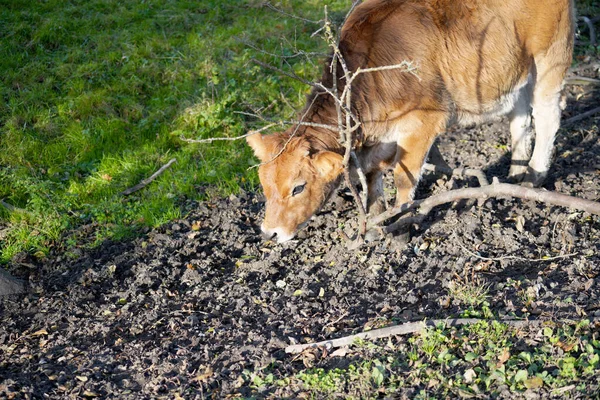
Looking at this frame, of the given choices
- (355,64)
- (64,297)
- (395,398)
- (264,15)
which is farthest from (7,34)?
(395,398)

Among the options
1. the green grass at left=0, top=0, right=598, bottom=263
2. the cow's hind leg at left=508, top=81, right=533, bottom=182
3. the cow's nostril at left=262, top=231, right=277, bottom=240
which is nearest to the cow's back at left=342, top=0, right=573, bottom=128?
the cow's hind leg at left=508, top=81, right=533, bottom=182

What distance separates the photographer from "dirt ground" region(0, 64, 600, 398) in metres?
5.18

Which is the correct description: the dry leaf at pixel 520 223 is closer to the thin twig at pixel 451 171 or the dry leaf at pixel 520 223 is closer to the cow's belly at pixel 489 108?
the thin twig at pixel 451 171

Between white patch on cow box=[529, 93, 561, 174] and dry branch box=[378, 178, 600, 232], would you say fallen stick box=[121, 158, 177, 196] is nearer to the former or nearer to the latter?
dry branch box=[378, 178, 600, 232]

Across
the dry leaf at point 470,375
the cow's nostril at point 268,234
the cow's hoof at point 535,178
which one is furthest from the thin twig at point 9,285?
the cow's hoof at point 535,178

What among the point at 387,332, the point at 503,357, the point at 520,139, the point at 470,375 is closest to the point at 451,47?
the point at 520,139

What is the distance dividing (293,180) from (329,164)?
0.34 meters

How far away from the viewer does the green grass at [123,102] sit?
7.74 meters

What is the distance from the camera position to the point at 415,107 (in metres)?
6.48

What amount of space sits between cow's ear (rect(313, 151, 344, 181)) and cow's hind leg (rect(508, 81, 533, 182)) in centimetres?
277

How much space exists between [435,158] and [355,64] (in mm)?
2043

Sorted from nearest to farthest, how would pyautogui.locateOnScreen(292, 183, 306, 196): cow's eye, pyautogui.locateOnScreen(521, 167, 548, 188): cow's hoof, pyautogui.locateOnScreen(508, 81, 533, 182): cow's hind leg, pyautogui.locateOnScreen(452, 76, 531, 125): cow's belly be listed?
pyautogui.locateOnScreen(292, 183, 306, 196): cow's eye, pyautogui.locateOnScreen(452, 76, 531, 125): cow's belly, pyautogui.locateOnScreen(521, 167, 548, 188): cow's hoof, pyautogui.locateOnScreen(508, 81, 533, 182): cow's hind leg

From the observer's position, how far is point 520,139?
26.1 feet

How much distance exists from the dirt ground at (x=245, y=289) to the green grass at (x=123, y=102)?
24.4 inches
